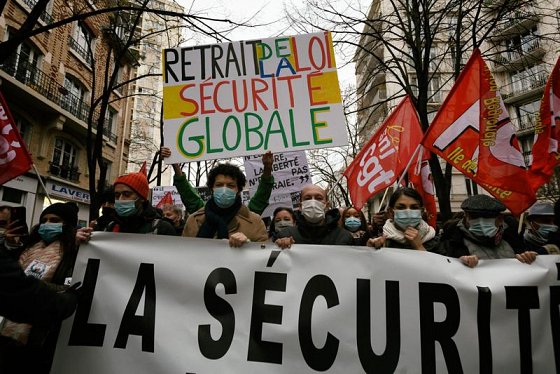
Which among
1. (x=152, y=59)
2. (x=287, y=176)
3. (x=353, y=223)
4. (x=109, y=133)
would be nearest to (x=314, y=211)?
(x=353, y=223)

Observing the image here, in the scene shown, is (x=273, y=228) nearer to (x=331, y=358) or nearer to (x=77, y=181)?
(x=331, y=358)

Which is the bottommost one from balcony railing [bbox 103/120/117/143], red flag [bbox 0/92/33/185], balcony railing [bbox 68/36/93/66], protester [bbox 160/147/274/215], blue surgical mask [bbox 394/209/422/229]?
blue surgical mask [bbox 394/209/422/229]

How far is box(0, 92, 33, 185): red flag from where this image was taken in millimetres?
3078

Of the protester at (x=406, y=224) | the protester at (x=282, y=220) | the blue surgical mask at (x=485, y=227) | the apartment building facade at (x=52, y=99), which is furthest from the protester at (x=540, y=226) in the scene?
the apartment building facade at (x=52, y=99)

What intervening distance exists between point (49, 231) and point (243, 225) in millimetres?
1336

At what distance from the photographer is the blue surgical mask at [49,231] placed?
2.50 metres

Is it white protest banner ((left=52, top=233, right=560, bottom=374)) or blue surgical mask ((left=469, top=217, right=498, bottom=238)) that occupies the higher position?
blue surgical mask ((left=469, top=217, right=498, bottom=238))

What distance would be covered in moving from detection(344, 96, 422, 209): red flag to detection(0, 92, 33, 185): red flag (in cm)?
327

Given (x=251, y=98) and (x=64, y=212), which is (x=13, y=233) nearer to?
(x=64, y=212)

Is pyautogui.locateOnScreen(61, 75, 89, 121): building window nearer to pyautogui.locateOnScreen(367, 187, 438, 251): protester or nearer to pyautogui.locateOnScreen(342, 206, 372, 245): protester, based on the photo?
pyautogui.locateOnScreen(342, 206, 372, 245): protester

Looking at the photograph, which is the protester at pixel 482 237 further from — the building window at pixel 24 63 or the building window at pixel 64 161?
Result: the building window at pixel 64 161

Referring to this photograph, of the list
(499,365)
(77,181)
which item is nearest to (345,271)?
(499,365)

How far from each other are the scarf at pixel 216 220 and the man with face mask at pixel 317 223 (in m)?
0.41

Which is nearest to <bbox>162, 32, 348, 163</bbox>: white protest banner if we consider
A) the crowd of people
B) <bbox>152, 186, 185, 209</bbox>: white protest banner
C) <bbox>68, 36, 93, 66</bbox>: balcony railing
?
the crowd of people
